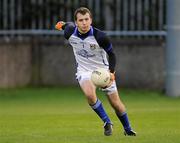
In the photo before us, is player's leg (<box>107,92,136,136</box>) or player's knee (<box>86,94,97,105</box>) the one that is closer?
player's knee (<box>86,94,97,105</box>)

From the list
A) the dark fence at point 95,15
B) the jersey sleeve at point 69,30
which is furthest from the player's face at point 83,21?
the dark fence at point 95,15

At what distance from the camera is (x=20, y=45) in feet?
79.7

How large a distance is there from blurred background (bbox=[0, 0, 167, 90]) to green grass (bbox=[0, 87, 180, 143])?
1.74ft

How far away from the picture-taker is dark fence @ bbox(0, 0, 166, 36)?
80.7ft

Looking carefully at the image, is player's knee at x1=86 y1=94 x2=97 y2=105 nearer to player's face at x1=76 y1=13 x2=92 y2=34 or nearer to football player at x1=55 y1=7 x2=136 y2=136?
football player at x1=55 y1=7 x2=136 y2=136

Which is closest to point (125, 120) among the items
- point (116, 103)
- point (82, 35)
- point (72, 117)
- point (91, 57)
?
point (116, 103)

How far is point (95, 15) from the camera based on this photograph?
990 inches

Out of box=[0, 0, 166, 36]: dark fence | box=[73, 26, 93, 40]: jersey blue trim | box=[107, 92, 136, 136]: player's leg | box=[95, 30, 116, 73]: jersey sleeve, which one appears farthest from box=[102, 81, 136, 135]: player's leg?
box=[0, 0, 166, 36]: dark fence

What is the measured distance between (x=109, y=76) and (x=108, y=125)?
79 centimetres

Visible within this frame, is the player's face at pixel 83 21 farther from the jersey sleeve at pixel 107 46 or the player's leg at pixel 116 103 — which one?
the player's leg at pixel 116 103

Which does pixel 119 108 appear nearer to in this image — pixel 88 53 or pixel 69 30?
pixel 88 53

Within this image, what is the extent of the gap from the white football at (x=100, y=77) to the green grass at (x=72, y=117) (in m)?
0.80

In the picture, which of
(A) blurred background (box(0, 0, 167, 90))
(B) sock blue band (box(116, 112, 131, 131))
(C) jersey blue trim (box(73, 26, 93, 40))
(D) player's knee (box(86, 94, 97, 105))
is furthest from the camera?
(A) blurred background (box(0, 0, 167, 90))

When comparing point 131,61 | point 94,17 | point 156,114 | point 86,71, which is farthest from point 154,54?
point 86,71
